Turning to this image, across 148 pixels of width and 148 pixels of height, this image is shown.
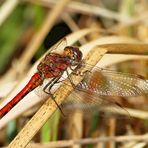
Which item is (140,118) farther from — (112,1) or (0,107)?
(112,1)

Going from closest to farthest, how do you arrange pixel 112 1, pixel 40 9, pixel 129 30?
1. pixel 129 30
2. pixel 40 9
3. pixel 112 1

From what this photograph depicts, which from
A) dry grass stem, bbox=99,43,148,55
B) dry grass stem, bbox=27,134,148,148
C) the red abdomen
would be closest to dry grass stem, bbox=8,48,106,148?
dry grass stem, bbox=99,43,148,55

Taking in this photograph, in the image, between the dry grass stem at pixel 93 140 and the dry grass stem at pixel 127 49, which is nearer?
the dry grass stem at pixel 127 49

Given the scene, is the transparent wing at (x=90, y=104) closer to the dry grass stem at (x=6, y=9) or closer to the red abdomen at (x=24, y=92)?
the red abdomen at (x=24, y=92)

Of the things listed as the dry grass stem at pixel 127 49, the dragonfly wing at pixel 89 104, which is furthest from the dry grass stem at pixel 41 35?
the dry grass stem at pixel 127 49

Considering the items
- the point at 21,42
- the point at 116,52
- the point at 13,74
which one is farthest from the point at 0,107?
the point at 21,42

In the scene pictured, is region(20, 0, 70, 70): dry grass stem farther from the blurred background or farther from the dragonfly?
the dragonfly
